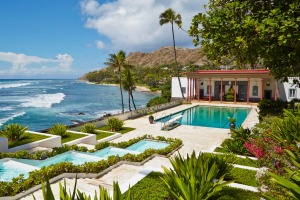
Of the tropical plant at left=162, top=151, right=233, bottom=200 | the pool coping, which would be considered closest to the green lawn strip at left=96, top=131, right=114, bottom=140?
the pool coping

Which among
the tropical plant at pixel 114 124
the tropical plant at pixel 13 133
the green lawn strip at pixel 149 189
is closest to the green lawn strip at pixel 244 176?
the green lawn strip at pixel 149 189

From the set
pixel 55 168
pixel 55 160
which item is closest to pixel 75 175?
pixel 55 168

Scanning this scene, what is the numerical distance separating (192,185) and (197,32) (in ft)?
28.5

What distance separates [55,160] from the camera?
1192 centimetres

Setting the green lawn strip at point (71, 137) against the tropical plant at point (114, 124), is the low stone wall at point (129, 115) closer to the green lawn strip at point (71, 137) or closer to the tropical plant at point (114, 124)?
the tropical plant at point (114, 124)

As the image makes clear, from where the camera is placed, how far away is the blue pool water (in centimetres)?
1002

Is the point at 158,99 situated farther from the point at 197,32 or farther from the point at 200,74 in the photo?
the point at 197,32

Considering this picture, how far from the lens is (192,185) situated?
17.2ft

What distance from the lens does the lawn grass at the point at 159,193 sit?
21.1ft

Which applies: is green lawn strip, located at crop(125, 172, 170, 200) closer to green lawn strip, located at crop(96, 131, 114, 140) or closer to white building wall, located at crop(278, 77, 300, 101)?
green lawn strip, located at crop(96, 131, 114, 140)

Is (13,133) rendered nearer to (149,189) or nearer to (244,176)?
(149,189)

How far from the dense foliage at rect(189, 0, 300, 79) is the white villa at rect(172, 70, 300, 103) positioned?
2287cm

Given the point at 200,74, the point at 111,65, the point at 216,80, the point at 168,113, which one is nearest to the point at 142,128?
the point at 168,113

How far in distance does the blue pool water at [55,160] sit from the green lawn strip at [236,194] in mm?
6403
